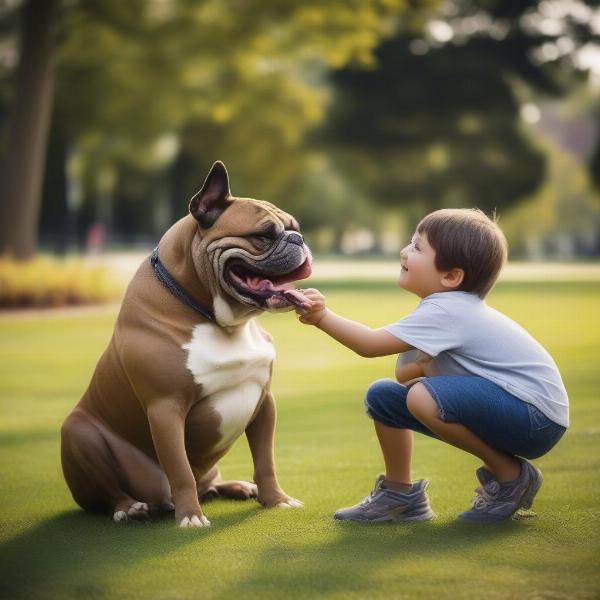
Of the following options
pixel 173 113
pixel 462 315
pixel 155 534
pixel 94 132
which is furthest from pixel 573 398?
pixel 94 132

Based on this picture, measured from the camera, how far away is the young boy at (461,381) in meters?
4.14

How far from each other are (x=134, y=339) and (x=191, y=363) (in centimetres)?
27

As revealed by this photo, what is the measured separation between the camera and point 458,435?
164 inches

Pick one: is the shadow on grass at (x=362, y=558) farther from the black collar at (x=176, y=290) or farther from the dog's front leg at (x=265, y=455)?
the black collar at (x=176, y=290)

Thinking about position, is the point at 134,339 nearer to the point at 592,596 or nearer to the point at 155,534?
the point at 155,534

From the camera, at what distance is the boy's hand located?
4.19m

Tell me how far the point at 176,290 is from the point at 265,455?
2.84 ft

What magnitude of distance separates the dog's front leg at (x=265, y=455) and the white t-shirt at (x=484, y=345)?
0.83 metres

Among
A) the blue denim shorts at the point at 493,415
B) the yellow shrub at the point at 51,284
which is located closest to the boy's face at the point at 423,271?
the blue denim shorts at the point at 493,415

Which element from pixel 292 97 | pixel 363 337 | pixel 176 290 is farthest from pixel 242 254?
pixel 292 97

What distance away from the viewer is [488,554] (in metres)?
3.74

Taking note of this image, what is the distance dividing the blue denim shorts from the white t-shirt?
0.12ft

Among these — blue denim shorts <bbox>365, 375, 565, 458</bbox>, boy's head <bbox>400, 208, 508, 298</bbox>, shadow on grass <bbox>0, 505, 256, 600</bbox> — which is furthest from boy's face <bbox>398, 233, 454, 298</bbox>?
shadow on grass <bbox>0, 505, 256, 600</bbox>

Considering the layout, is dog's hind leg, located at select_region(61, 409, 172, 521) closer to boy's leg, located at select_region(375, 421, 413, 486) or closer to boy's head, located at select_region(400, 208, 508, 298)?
boy's leg, located at select_region(375, 421, 413, 486)
